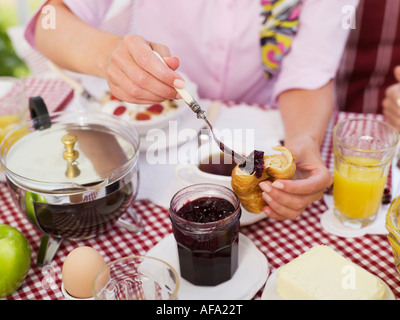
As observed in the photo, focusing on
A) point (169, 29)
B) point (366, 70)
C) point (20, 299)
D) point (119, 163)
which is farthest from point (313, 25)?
point (20, 299)

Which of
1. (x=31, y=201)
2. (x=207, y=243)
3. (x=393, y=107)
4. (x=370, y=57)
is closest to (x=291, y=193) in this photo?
(x=207, y=243)

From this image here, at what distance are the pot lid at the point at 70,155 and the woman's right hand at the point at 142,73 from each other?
11 centimetres

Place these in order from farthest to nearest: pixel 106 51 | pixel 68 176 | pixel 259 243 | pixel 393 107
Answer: pixel 393 107 → pixel 106 51 → pixel 259 243 → pixel 68 176

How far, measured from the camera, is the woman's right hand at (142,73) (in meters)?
1.04

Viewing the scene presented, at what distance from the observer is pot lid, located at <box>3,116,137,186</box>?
985 millimetres

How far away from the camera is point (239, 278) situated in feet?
3.25

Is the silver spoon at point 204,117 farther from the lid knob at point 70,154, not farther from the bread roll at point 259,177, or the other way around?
the lid knob at point 70,154

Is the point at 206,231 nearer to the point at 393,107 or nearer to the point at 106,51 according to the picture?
the point at 106,51

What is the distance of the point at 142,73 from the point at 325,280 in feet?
1.87

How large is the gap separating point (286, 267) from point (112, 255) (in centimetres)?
40

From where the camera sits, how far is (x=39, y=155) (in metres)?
1.04

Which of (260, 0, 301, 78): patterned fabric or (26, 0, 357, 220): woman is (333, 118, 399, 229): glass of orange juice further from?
(260, 0, 301, 78): patterned fabric

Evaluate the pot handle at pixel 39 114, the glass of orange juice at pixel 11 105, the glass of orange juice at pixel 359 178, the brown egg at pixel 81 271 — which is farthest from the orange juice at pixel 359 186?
the glass of orange juice at pixel 11 105

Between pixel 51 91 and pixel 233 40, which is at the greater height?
pixel 233 40
